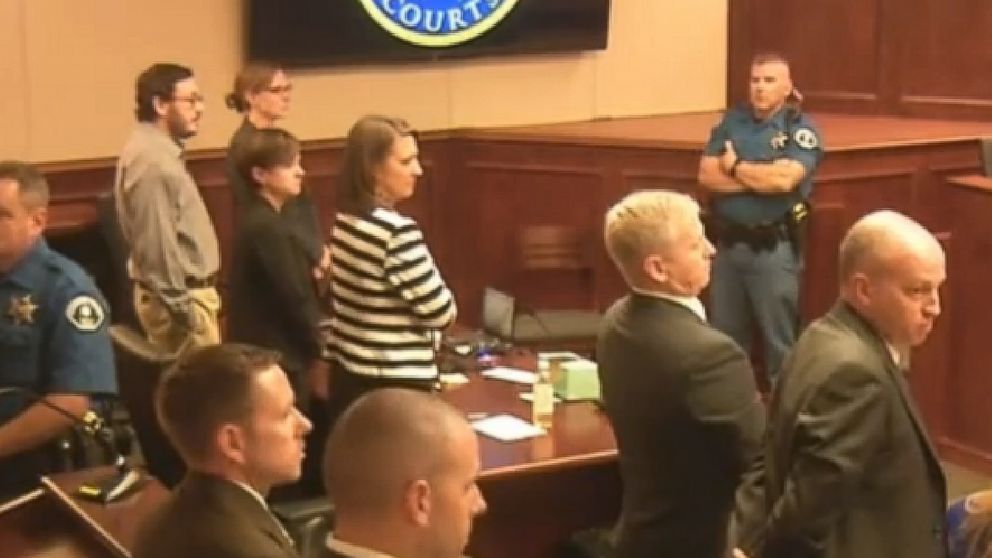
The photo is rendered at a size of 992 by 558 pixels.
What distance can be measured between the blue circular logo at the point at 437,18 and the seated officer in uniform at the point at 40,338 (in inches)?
154

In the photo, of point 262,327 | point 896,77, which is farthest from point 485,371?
point 896,77

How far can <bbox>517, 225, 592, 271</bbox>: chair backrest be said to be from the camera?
7.46 meters

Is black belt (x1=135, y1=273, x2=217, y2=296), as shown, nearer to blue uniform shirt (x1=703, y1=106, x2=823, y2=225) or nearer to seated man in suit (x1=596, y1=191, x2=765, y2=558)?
blue uniform shirt (x1=703, y1=106, x2=823, y2=225)

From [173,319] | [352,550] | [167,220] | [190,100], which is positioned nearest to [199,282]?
[173,319]

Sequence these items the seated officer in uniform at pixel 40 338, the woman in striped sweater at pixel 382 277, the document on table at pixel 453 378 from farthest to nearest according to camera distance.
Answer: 1. the document on table at pixel 453 378
2. the woman in striped sweater at pixel 382 277
3. the seated officer in uniform at pixel 40 338

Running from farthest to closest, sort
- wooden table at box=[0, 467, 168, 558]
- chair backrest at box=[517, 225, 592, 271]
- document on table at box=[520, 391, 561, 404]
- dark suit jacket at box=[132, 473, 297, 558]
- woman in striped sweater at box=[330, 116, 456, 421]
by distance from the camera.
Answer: chair backrest at box=[517, 225, 592, 271]
document on table at box=[520, 391, 561, 404]
woman in striped sweater at box=[330, 116, 456, 421]
wooden table at box=[0, 467, 168, 558]
dark suit jacket at box=[132, 473, 297, 558]

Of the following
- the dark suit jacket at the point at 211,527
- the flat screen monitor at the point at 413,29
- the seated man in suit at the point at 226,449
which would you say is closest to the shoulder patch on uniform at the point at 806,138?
the flat screen monitor at the point at 413,29

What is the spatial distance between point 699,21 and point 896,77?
1053 millimetres

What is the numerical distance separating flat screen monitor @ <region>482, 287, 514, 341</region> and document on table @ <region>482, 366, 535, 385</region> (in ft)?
2.43

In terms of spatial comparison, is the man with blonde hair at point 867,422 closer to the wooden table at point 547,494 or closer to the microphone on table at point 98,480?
the wooden table at point 547,494

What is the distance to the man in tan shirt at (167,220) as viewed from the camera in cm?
558

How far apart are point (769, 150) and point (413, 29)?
6.20 feet

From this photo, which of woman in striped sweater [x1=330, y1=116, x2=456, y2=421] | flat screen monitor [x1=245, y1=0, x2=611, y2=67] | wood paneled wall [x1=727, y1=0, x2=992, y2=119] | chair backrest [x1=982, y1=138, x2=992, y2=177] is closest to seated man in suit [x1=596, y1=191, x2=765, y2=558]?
woman in striped sweater [x1=330, y1=116, x2=456, y2=421]

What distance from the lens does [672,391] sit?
11.3 feet
